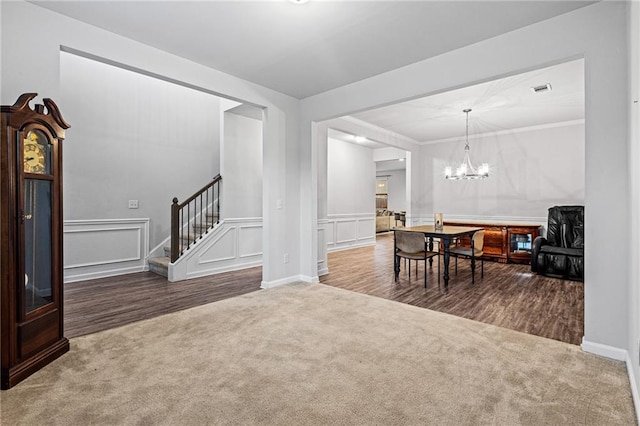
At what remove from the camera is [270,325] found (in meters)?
2.89

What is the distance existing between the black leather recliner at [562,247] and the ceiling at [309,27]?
369cm

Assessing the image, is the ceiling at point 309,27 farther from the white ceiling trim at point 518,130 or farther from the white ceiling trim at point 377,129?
the white ceiling trim at point 518,130

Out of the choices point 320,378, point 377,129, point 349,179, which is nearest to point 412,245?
point 320,378

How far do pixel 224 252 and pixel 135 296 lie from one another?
5.27 feet

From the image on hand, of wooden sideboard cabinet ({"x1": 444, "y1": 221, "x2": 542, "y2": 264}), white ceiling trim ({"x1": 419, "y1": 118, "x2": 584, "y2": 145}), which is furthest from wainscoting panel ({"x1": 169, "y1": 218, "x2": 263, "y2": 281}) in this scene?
white ceiling trim ({"x1": 419, "y1": 118, "x2": 584, "y2": 145})

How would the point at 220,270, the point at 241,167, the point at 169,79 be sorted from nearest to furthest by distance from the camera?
the point at 169,79, the point at 220,270, the point at 241,167

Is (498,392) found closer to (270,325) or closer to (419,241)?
(270,325)

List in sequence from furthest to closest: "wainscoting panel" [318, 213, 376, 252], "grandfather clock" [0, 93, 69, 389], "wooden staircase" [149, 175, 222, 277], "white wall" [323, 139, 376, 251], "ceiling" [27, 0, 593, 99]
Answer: "white wall" [323, 139, 376, 251]
"wainscoting panel" [318, 213, 376, 252]
"wooden staircase" [149, 175, 222, 277]
"ceiling" [27, 0, 593, 99]
"grandfather clock" [0, 93, 69, 389]

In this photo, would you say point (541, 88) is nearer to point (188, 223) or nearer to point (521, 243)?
point (521, 243)

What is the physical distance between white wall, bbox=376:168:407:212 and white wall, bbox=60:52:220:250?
10256 millimetres

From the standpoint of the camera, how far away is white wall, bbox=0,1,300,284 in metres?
2.28

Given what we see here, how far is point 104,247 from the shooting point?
4781 mm

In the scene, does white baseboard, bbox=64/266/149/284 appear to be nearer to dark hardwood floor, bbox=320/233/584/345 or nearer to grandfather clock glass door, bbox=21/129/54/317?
grandfather clock glass door, bbox=21/129/54/317

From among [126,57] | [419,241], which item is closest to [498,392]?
[419,241]
